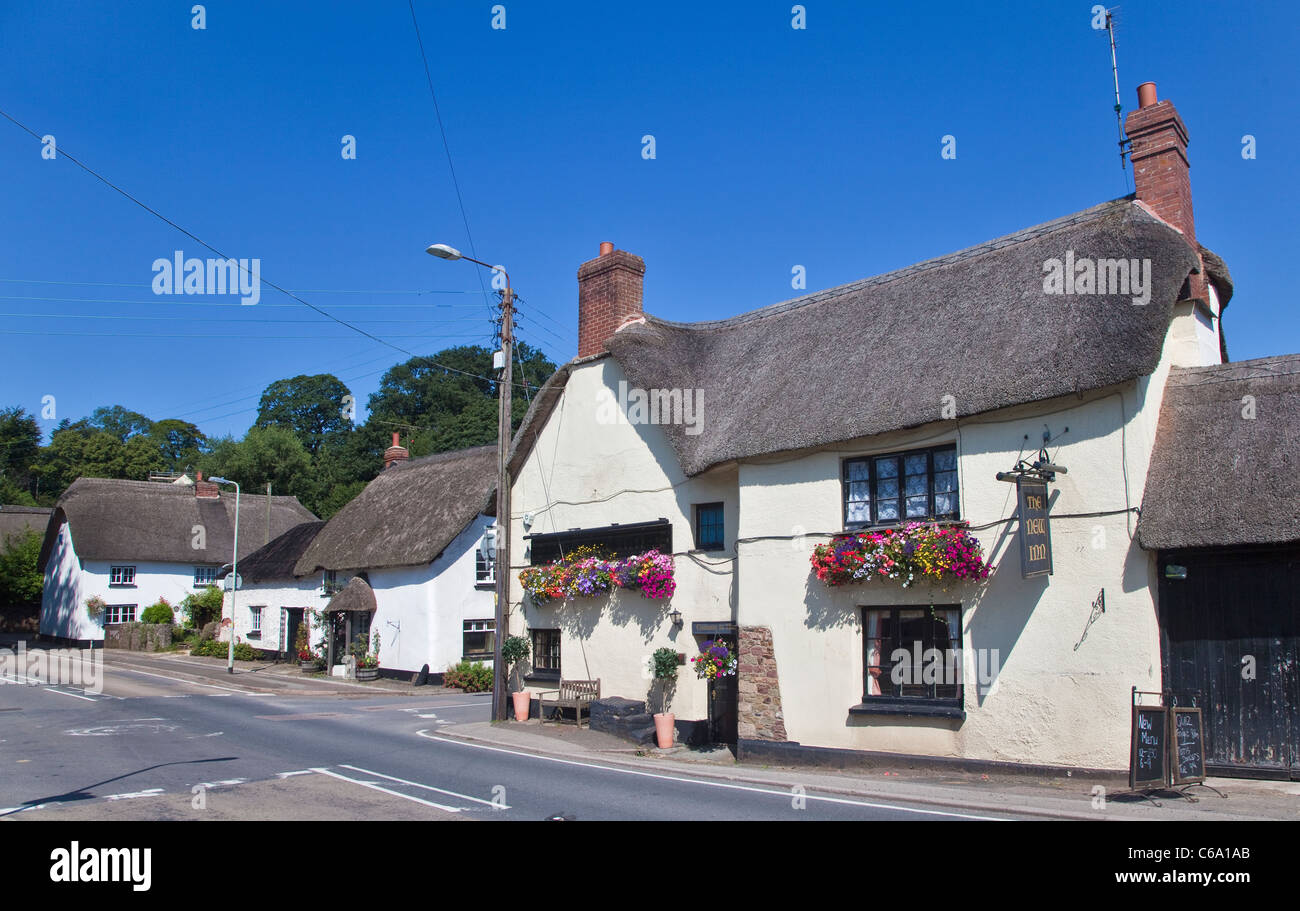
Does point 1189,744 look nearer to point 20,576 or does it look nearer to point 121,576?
point 121,576

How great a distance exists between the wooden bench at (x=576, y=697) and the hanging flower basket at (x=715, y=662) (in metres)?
3.14

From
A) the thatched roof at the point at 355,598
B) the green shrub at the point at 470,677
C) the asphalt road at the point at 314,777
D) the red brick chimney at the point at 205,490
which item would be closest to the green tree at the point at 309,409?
the red brick chimney at the point at 205,490

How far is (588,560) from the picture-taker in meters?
17.7

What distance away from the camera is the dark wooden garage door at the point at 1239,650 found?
34.0ft

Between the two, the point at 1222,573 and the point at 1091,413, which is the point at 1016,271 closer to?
the point at 1091,413

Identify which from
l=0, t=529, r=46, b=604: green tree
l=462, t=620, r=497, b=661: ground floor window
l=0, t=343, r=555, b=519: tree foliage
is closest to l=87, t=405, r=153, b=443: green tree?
l=0, t=343, r=555, b=519: tree foliage

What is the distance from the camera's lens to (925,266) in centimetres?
1535

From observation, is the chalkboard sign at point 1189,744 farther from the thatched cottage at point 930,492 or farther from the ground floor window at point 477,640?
the ground floor window at point 477,640

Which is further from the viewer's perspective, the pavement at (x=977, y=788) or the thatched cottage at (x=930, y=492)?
the thatched cottage at (x=930, y=492)

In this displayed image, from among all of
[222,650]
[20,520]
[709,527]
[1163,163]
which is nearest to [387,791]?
[709,527]

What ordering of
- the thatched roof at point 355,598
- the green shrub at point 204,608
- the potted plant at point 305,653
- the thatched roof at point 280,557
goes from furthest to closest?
the green shrub at point 204,608
the thatched roof at point 280,557
the potted plant at point 305,653
the thatched roof at point 355,598

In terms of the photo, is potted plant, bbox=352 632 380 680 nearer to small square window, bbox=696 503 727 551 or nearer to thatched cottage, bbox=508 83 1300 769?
thatched cottage, bbox=508 83 1300 769

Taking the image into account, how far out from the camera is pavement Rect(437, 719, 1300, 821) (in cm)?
921
